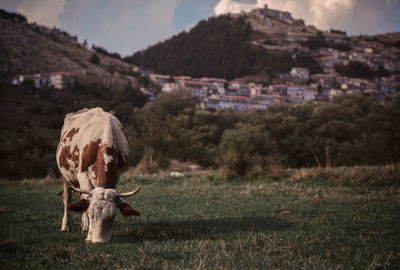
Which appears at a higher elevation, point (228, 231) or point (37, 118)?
point (37, 118)

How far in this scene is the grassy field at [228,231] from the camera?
481cm

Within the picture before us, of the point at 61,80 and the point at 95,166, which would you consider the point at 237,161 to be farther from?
the point at 61,80

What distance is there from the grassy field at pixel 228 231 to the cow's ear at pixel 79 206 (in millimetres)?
642

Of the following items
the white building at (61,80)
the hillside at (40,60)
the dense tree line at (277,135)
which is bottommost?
the dense tree line at (277,135)

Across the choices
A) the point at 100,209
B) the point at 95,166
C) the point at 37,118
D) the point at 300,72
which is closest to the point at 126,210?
the point at 100,209

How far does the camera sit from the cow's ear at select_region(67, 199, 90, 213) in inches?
242

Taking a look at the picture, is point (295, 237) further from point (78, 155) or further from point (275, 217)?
point (78, 155)

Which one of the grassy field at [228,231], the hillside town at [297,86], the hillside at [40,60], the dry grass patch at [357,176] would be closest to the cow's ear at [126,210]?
the grassy field at [228,231]

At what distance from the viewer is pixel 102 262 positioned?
185 inches

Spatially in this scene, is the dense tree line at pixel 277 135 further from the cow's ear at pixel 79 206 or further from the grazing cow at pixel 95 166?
the cow's ear at pixel 79 206

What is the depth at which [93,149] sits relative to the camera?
7.15 metres

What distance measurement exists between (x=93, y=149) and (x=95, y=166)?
39 cm

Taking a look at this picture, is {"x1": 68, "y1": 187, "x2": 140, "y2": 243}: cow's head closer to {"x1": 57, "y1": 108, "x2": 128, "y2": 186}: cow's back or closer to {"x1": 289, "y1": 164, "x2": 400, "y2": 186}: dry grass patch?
{"x1": 57, "y1": 108, "x2": 128, "y2": 186}: cow's back

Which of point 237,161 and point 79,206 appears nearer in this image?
point 79,206
